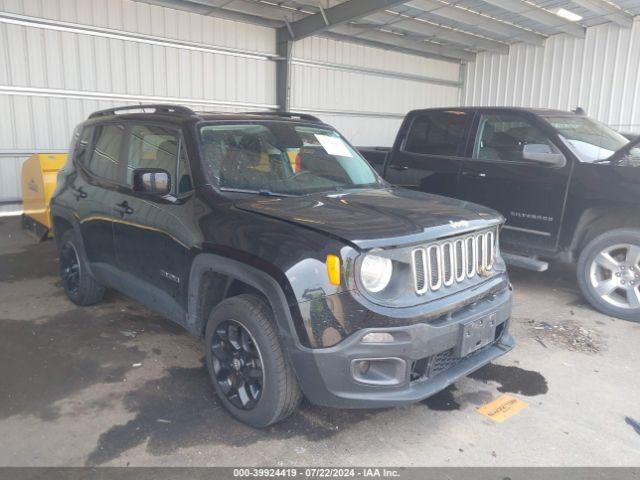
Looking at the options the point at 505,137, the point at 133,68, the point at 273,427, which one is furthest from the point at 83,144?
the point at 133,68

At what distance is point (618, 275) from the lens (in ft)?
16.3

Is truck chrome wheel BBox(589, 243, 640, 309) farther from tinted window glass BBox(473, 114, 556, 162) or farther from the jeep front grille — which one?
the jeep front grille

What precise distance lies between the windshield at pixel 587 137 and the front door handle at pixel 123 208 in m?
4.23

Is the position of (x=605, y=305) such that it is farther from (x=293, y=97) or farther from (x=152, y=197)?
(x=293, y=97)

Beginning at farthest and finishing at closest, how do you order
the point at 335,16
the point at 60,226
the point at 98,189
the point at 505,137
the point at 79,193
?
the point at 335,16, the point at 505,137, the point at 60,226, the point at 79,193, the point at 98,189

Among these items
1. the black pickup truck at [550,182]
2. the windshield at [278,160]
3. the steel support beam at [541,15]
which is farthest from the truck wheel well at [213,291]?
the steel support beam at [541,15]

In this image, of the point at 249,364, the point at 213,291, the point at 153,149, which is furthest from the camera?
the point at 153,149

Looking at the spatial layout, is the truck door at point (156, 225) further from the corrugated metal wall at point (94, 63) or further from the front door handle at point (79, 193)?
the corrugated metal wall at point (94, 63)

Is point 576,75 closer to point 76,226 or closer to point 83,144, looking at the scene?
point 83,144

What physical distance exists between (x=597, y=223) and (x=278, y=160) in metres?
3.32

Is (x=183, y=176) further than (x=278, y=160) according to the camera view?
No

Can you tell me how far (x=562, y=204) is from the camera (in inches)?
→ 206

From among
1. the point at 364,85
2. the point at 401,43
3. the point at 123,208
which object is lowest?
the point at 123,208

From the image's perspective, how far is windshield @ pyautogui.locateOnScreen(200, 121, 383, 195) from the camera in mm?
3518
